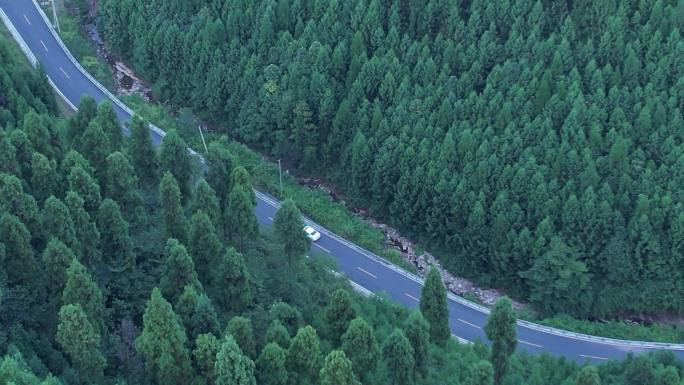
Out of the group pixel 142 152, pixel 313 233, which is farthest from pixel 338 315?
pixel 313 233

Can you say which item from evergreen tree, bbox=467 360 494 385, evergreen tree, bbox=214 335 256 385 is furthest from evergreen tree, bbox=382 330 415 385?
evergreen tree, bbox=214 335 256 385

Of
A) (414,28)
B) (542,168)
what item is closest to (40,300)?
(542,168)

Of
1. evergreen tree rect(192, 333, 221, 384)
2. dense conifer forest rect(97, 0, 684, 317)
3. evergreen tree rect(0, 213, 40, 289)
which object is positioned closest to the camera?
evergreen tree rect(192, 333, 221, 384)

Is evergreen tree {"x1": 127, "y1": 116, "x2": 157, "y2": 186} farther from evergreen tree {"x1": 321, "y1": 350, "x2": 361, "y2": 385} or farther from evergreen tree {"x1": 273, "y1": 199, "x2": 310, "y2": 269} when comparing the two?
evergreen tree {"x1": 321, "y1": 350, "x2": 361, "y2": 385}

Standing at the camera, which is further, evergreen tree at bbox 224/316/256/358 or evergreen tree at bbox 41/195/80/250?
evergreen tree at bbox 41/195/80/250

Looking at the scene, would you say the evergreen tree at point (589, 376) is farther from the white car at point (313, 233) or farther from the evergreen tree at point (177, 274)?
the white car at point (313, 233)
